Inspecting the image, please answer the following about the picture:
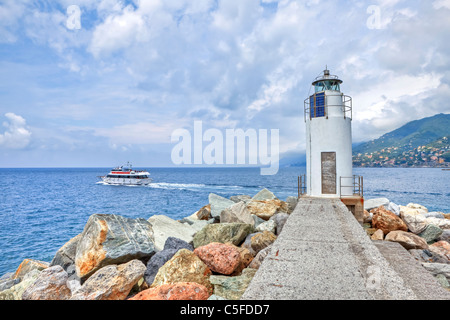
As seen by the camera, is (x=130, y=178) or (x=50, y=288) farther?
(x=130, y=178)

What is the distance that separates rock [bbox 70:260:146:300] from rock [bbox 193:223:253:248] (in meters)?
3.07

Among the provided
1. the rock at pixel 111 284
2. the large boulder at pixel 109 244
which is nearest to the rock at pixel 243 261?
the rock at pixel 111 284

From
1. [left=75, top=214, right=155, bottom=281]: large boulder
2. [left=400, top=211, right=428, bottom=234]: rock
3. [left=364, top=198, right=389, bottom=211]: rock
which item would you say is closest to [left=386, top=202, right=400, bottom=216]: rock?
[left=364, top=198, right=389, bottom=211]: rock

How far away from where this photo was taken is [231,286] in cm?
536

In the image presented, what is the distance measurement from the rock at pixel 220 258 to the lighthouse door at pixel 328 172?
24.4 feet

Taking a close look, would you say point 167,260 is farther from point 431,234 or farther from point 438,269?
point 431,234

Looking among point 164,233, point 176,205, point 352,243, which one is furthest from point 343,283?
point 176,205

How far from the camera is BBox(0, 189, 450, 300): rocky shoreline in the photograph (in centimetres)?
575

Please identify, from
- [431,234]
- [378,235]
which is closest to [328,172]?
[378,235]

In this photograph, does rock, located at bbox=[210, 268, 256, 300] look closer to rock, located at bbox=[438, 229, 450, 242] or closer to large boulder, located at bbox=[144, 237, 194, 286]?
large boulder, located at bbox=[144, 237, 194, 286]

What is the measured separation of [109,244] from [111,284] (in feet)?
6.64

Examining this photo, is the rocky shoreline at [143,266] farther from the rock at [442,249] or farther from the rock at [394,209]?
the rock at [394,209]

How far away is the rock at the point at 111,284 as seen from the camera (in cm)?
581

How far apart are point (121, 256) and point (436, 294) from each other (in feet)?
25.5
